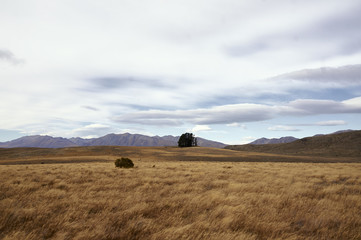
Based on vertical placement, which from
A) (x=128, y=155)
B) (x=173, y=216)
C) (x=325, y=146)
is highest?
(x=325, y=146)

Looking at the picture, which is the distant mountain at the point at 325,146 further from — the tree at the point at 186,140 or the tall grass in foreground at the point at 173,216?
the tall grass in foreground at the point at 173,216

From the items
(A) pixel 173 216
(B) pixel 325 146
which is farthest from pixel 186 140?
Result: (A) pixel 173 216

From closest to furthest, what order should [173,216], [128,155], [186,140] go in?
1. [173,216]
2. [128,155]
3. [186,140]

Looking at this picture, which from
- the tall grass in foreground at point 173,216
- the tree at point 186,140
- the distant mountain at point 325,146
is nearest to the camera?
the tall grass in foreground at point 173,216

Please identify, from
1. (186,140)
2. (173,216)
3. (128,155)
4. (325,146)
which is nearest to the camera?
(173,216)

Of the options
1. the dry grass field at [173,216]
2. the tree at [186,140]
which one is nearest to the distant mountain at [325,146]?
the tree at [186,140]

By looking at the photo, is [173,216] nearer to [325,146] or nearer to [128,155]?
[128,155]

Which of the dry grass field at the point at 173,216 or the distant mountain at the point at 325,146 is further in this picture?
the distant mountain at the point at 325,146

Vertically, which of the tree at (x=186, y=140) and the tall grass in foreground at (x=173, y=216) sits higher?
the tree at (x=186, y=140)

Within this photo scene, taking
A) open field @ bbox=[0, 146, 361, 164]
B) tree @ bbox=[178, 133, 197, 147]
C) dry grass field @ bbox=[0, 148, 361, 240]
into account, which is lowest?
open field @ bbox=[0, 146, 361, 164]

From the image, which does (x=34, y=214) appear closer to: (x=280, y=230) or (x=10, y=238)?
(x=10, y=238)

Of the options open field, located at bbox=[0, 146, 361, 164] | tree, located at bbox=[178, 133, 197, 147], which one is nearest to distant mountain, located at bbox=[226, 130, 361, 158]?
open field, located at bbox=[0, 146, 361, 164]

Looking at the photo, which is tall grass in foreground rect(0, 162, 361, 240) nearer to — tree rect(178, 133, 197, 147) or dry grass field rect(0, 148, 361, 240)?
dry grass field rect(0, 148, 361, 240)

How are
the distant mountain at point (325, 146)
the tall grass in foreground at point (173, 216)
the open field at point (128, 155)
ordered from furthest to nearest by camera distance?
the distant mountain at point (325, 146) → the open field at point (128, 155) → the tall grass in foreground at point (173, 216)
